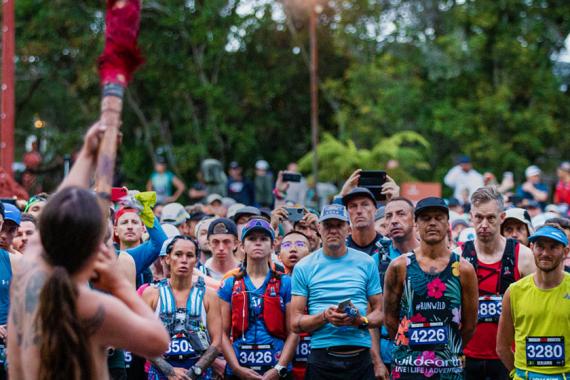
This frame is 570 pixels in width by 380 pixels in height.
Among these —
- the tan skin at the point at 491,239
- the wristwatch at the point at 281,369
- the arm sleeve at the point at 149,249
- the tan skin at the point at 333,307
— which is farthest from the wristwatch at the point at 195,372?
the tan skin at the point at 491,239

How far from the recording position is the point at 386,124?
103 feet

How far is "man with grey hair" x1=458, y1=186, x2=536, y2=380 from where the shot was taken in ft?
28.4

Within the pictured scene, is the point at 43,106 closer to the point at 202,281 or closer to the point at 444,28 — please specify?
the point at 444,28

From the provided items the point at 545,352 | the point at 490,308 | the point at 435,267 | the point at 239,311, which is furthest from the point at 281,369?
the point at 545,352

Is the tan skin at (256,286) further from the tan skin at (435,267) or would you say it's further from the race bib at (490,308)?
the race bib at (490,308)

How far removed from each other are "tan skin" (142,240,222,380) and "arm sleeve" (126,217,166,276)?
1.33 feet

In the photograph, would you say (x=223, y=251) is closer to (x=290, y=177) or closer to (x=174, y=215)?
(x=174, y=215)

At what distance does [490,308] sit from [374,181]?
2.14m

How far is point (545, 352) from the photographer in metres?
7.56

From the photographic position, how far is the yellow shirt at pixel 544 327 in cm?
755

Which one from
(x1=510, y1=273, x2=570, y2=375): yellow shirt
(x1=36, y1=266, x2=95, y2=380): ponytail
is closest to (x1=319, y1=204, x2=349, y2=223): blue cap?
(x1=510, y1=273, x2=570, y2=375): yellow shirt

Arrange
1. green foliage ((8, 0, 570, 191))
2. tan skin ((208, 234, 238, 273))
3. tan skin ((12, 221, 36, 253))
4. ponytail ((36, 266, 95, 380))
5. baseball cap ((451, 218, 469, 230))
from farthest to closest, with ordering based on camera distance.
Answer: green foliage ((8, 0, 570, 191)) < baseball cap ((451, 218, 469, 230)) < tan skin ((208, 234, 238, 273)) < tan skin ((12, 221, 36, 253)) < ponytail ((36, 266, 95, 380))

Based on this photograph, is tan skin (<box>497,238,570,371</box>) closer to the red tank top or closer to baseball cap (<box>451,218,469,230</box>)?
the red tank top

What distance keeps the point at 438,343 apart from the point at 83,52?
2450 cm
